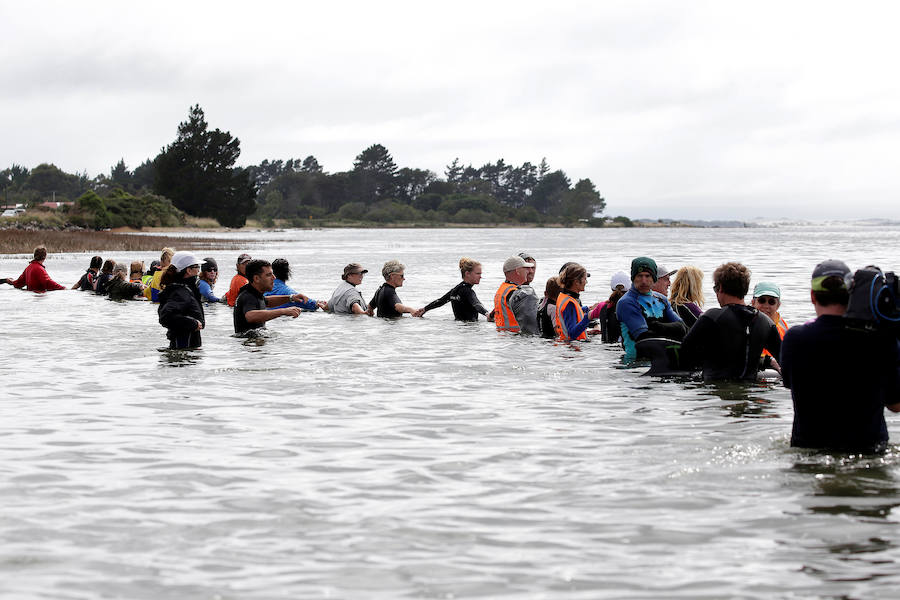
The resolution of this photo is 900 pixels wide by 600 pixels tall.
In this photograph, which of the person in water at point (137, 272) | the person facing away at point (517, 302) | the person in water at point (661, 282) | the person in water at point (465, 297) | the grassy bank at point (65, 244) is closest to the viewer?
the person in water at point (661, 282)

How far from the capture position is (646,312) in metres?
12.3

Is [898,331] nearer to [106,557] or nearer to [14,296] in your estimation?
[106,557]

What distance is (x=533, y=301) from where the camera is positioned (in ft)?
56.0

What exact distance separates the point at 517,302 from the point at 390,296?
3602 millimetres

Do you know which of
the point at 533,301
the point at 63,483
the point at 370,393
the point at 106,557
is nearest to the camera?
the point at 106,557

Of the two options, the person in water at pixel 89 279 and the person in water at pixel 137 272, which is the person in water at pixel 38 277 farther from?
the person in water at pixel 137 272

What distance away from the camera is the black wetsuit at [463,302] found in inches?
747

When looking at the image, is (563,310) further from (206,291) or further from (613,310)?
(206,291)

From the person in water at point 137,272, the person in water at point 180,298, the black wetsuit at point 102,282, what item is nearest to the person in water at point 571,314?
the person in water at point 180,298

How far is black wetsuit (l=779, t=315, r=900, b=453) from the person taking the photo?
6.89m

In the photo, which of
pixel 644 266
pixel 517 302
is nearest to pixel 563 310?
pixel 517 302

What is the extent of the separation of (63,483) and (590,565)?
400 cm

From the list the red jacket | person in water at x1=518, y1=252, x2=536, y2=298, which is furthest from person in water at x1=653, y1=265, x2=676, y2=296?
the red jacket

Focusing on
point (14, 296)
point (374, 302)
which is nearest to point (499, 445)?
point (374, 302)
